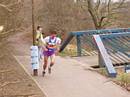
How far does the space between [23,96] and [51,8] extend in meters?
21.0

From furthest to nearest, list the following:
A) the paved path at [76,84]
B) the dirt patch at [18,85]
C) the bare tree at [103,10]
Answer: the bare tree at [103,10] → the paved path at [76,84] → the dirt patch at [18,85]

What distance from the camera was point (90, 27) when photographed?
32844 millimetres

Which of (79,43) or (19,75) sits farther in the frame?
(79,43)

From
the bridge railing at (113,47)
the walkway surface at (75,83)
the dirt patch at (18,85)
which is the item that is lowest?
the walkway surface at (75,83)

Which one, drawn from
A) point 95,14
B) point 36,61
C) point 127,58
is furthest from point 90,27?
point 36,61

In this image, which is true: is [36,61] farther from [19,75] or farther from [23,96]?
[23,96]

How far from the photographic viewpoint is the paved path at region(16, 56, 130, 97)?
39.5ft

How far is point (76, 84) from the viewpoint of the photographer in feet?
43.5

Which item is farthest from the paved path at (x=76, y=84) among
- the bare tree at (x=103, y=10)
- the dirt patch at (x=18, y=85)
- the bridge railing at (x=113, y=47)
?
the bare tree at (x=103, y=10)

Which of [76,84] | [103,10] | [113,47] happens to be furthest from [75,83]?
[103,10]

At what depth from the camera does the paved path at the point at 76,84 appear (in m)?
12.0

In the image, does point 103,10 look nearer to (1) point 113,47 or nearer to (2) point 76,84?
(1) point 113,47

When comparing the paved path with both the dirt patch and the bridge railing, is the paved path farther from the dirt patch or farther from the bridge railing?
the bridge railing

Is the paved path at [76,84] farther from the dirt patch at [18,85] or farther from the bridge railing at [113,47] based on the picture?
the bridge railing at [113,47]
